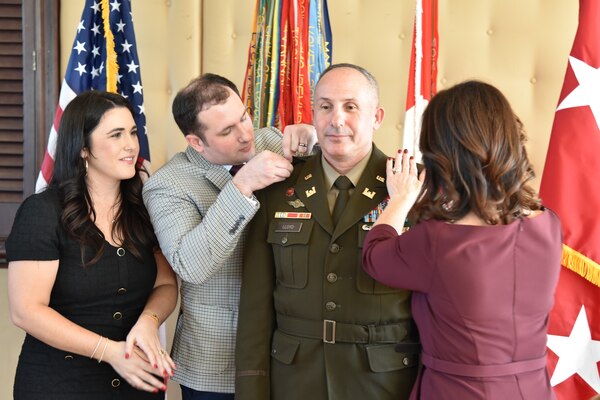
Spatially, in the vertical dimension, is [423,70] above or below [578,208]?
above

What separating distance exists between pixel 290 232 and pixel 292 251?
54 mm

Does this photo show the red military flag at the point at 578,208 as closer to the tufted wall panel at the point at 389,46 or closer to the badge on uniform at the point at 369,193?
the tufted wall panel at the point at 389,46

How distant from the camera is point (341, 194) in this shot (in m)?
1.78

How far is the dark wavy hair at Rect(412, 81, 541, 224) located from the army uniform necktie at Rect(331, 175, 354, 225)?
0.37m

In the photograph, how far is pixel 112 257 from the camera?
1.98 m

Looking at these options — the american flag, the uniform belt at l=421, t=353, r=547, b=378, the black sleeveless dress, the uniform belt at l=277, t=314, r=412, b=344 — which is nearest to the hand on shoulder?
the uniform belt at l=277, t=314, r=412, b=344

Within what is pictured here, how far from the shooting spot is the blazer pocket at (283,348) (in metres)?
1.71

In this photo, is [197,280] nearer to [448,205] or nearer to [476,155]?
[448,205]

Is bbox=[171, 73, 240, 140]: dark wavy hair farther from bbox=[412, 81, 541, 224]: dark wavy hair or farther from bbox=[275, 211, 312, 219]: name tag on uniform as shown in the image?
bbox=[412, 81, 541, 224]: dark wavy hair

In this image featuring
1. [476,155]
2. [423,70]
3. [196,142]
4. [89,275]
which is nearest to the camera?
[476,155]

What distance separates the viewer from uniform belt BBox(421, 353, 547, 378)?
1427mm

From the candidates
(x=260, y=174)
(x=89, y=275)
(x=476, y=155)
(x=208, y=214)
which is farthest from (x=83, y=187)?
(x=476, y=155)

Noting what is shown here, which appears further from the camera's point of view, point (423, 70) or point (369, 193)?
point (423, 70)

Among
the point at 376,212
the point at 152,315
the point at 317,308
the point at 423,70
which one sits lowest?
the point at 152,315
